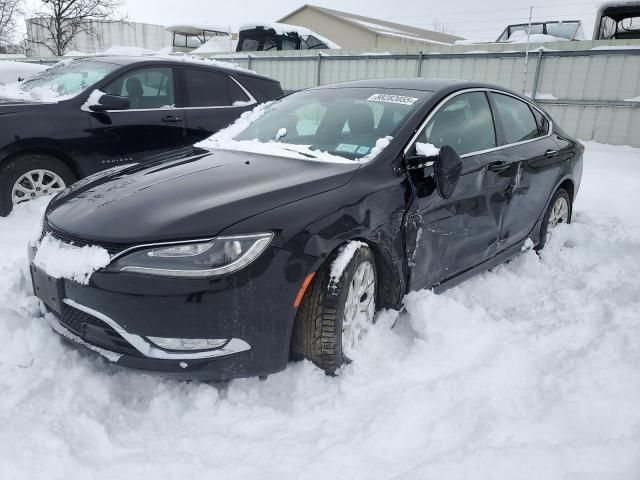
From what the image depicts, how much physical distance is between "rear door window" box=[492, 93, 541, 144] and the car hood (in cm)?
168

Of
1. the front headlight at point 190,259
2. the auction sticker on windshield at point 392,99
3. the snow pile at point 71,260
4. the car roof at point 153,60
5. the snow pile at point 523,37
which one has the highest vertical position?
the snow pile at point 523,37

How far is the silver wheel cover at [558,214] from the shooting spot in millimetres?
4392

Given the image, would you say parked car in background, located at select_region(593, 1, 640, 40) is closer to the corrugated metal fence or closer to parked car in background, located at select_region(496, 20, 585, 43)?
the corrugated metal fence

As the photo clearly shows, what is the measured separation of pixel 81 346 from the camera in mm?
2248

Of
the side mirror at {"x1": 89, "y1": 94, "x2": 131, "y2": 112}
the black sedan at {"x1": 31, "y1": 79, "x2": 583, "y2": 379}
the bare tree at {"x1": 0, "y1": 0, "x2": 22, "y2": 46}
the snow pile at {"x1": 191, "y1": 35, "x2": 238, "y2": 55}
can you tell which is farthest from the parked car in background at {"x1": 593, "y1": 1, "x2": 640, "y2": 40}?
the bare tree at {"x1": 0, "y1": 0, "x2": 22, "y2": 46}

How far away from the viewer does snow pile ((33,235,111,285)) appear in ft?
6.84

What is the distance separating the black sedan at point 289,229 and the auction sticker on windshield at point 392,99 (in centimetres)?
1

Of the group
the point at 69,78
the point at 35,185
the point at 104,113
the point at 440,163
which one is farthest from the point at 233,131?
the point at 69,78

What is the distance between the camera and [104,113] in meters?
4.71

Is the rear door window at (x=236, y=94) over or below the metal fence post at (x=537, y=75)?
below

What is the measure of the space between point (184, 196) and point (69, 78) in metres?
3.55

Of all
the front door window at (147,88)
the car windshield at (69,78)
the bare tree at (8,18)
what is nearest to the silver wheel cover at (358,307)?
the front door window at (147,88)

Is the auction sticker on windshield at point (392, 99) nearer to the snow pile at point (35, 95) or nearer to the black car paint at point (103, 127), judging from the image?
the black car paint at point (103, 127)

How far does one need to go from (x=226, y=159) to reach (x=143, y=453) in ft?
5.14
